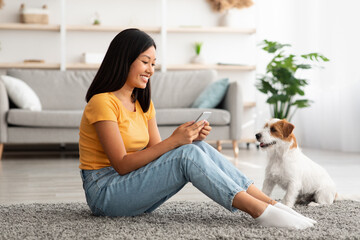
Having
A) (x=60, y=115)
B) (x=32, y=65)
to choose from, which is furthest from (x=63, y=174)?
(x=32, y=65)

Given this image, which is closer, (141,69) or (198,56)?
(141,69)

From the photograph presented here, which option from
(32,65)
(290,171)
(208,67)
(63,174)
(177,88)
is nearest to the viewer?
(290,171)

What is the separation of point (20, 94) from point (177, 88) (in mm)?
1611

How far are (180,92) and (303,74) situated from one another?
1.54m

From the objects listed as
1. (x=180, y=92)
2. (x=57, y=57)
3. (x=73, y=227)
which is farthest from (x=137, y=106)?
(x=57, y=57)

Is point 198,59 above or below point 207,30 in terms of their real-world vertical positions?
below

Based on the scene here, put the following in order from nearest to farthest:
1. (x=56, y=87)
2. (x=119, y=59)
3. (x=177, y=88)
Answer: (x=119, y=59) → (x=56, y=87) → (x=177, y=88)

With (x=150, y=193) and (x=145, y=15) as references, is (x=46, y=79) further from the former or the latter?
(x=150, y=193)

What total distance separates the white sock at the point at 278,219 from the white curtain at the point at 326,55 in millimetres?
3593

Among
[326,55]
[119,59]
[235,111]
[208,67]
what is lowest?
[235,111]

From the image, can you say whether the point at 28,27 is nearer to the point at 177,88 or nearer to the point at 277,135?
the point at 177,88

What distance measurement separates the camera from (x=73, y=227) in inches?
67.4

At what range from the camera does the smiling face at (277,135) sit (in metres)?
2.24

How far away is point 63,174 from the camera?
3.43 m
